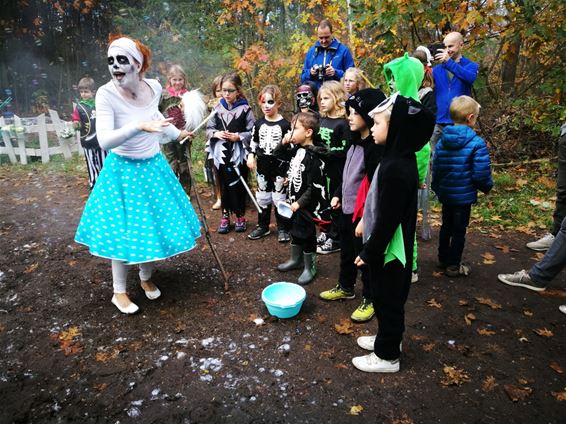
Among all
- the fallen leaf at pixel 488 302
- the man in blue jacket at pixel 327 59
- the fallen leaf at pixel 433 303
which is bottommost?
the fallen leaf at pixel 433 303

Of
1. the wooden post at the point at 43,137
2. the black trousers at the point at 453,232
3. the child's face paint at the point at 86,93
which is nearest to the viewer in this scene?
the black trousers at the point at 453,232

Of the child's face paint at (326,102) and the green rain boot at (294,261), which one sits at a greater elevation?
the child's face paint at (326,102)

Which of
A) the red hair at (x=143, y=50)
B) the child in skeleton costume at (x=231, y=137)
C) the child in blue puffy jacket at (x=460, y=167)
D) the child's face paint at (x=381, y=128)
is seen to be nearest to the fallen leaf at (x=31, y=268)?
the child in skeleton costume at (x=231, y=137)

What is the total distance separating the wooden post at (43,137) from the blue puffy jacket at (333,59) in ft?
24.2

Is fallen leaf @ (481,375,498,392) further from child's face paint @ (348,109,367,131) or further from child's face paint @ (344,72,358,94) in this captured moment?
child's face paint @ (344,72,358,94)

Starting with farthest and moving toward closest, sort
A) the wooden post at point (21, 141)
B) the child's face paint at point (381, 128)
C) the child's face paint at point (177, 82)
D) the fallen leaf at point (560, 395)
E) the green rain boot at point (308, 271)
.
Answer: the wooden post at point (21, 141) → the child's face paint at point (177, 82) → the green rain boot at point (308, 271) → the fallen leaf at point (560, 395) → the child's face paint at point (381, 128)

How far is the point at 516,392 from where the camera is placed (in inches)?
106

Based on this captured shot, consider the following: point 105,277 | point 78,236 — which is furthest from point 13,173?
point 78,236

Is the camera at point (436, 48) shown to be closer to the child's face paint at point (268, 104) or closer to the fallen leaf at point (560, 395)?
the child's face paint at point (268, 104)

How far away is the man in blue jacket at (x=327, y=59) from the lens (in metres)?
5.48

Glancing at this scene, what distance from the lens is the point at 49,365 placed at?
300 centimetres

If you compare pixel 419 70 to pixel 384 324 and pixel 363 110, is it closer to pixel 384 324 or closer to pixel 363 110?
pixel 363 110

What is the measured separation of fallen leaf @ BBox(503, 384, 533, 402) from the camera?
265cm

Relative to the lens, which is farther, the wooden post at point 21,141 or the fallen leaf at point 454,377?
the wooden post at point 21,141
